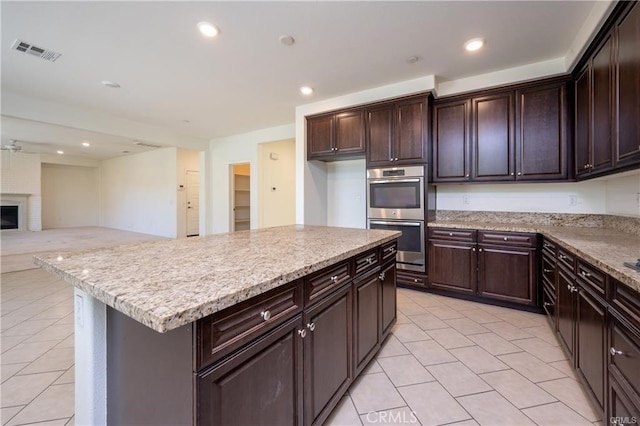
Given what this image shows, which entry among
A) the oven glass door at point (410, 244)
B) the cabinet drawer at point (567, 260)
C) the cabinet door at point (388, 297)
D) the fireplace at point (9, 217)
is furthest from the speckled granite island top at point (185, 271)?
the fireplace at point (9, 217)

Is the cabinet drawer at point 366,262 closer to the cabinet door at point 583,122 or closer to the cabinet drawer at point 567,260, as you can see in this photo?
the cabinet drawer at point 567,260

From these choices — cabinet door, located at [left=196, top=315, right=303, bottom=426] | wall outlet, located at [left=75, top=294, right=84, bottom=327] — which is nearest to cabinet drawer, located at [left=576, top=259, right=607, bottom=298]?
cabinet door, located at [left=196, top=315, right=303, bottom=426]

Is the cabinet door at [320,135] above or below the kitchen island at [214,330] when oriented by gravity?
above

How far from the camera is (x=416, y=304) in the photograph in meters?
3.06

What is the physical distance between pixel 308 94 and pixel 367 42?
1.38 meters

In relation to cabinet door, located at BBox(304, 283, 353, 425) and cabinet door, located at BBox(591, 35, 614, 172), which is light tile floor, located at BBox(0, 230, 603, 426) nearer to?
cabinet door, located at BBox(304, 283, 353, 425)

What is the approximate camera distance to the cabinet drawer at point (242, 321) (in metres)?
0.77

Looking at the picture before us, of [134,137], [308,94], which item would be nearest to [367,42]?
[308,94]

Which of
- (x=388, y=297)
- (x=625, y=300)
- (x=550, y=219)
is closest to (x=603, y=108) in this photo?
(x=550, y=219)

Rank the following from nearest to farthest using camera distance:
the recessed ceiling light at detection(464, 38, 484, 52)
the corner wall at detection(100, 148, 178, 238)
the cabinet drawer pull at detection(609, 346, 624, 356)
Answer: the cabinet drawer pull at detection(609, 346, 624, 356)
the recessed ceiling light at detection(464, 38, 484, 52)
the corner wall at detection(100, 148, 178, 238)

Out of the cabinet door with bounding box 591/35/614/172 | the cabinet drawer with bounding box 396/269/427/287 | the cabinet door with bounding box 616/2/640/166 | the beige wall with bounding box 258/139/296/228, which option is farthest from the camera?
the beige wall with bounding box 258/139/296/228

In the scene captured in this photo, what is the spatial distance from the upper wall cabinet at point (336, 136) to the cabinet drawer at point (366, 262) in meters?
2.13

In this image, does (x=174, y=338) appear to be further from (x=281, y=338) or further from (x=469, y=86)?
(x=469, y=86)

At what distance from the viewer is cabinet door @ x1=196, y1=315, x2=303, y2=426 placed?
79 cm
